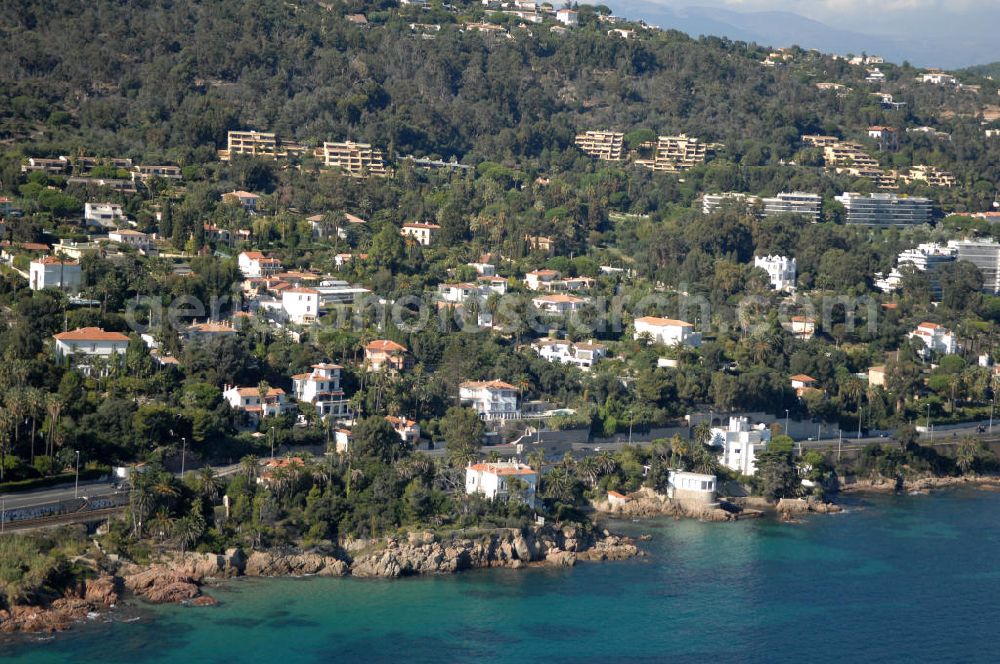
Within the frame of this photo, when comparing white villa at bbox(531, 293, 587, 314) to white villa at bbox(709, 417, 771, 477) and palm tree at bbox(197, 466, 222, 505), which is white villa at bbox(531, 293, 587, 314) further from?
palm tree at bbox(197, 466, 222, 505)

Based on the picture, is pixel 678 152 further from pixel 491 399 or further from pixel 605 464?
pixel 605 464

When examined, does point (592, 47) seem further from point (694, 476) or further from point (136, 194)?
point (694, 476)

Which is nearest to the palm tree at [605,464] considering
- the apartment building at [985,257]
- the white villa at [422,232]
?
the white villa at [422,232]

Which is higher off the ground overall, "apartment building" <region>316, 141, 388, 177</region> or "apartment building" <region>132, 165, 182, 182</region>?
"apartment building" <region>316, 141, 388, 177</region>

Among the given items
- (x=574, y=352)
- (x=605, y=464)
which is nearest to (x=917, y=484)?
(x=605, y=464)

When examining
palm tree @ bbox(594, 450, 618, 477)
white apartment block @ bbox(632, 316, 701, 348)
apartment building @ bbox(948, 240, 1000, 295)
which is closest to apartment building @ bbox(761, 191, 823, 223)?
apartment building @ bbox(948, 240, 1000, 295)

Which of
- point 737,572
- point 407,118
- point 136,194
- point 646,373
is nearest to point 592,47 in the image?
point 407,118
